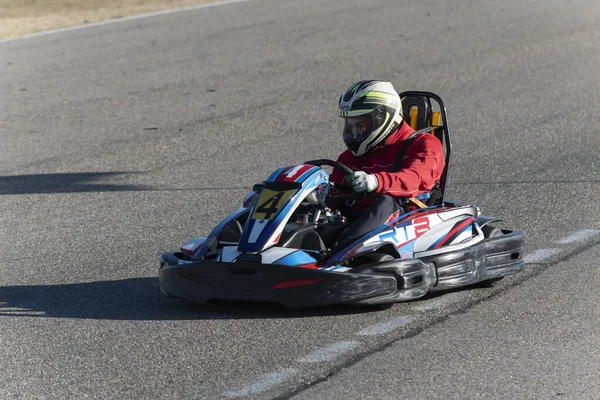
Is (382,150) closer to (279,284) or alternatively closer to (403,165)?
(403,165)

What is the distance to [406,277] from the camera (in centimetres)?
578

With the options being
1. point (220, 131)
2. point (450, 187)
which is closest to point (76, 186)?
point (220, 131)

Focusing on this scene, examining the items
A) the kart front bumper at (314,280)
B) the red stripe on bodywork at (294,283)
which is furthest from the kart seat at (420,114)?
the red stripe on bodywork at (294,283)

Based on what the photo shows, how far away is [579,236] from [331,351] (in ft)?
9.51

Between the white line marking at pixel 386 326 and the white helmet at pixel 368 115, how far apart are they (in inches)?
52.5

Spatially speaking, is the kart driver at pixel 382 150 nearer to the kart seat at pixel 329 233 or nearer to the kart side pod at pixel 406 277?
the kart seat at pixel 329 233

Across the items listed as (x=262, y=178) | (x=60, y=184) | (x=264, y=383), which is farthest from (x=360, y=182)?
(x=60, y=184)

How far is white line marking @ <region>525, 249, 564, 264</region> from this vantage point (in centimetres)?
681

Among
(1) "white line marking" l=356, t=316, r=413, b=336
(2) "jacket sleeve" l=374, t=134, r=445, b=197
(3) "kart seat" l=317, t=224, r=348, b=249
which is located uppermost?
(2) "jacket sleeve" l=374, t=134, r=445, b=197

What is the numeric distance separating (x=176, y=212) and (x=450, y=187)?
2.25 m

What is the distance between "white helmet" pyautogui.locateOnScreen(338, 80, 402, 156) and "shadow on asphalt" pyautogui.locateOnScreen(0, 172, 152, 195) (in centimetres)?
311

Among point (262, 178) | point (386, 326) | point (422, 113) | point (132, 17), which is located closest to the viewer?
point (386, 326)

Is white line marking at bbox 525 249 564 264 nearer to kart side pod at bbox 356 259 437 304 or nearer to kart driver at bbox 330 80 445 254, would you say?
kart driver at bbox 330 80 445 254

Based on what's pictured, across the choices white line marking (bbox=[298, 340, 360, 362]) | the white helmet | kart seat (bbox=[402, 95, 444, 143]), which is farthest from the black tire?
kart seat (bbox=[402, 95, 444, 143])
